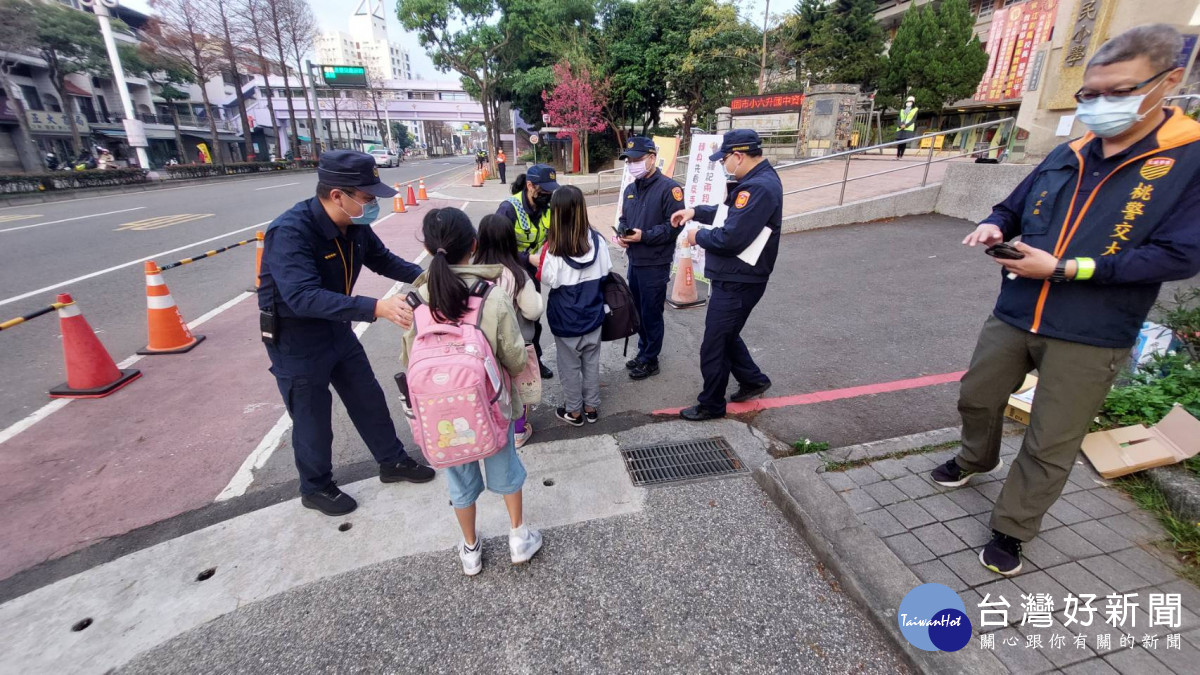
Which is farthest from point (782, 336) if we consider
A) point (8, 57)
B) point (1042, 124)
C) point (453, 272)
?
point (8, 57)

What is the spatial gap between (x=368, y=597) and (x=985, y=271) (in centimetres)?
746

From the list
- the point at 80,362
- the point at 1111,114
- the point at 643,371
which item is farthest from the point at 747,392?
the point at 80,362

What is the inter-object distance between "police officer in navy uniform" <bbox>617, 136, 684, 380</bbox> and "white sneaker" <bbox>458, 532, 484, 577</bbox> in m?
2.24

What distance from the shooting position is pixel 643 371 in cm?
436

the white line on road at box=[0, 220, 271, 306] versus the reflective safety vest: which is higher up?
the reflective safety vest

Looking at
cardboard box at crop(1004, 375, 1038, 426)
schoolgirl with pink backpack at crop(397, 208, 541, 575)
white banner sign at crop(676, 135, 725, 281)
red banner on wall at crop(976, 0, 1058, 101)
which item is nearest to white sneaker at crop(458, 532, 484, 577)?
schoolgirl with pink backpack at crop(397, 208, 541, 575)

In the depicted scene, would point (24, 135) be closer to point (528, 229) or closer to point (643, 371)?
point (528, 229)

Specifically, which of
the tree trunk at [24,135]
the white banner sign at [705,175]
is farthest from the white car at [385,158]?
the white banner sign at [705,175]

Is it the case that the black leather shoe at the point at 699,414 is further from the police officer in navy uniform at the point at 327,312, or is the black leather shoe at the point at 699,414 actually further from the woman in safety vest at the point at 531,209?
the police officer in navy uniform at the point at 327,312

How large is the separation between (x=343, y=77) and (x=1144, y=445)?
157 feet

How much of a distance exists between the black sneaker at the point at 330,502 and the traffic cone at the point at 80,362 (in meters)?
2.87

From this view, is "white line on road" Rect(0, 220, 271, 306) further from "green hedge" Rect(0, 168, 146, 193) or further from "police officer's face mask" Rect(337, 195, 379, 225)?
"green hedge" Rect(0, 168, 146, 193)

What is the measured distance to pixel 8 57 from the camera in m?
27.5

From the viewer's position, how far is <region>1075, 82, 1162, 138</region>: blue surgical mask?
5.79 ft
